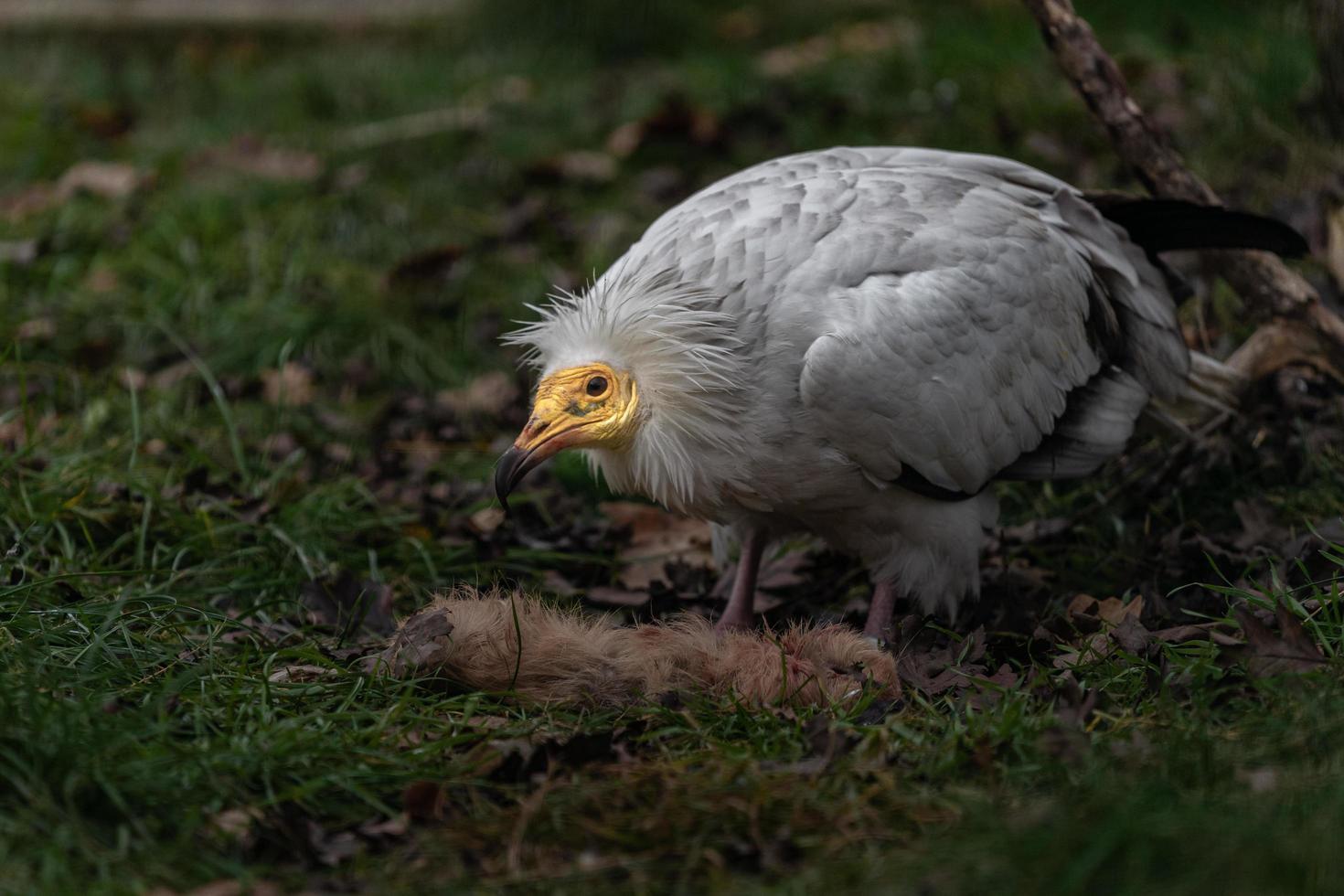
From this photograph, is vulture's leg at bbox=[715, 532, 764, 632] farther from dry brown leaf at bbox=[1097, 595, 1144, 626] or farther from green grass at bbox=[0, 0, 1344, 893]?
dry brown leaf at bbox=[1097, 595, 1144, 626]

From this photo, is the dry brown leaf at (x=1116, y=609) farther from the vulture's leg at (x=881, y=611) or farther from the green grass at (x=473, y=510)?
the vulture's leg at (x=881, y=611)

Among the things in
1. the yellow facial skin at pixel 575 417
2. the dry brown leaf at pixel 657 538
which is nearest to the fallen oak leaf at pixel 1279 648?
the yellow facial skin at pixel 575 417

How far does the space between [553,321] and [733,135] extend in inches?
127

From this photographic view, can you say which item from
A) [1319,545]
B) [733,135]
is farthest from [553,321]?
[733,135]

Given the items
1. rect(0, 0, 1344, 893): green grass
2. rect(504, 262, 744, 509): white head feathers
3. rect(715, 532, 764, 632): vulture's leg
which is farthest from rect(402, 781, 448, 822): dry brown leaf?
rect(715, 532, 764, 632): vulture's leg

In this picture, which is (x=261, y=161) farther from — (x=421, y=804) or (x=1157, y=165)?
(x=421, y=804)

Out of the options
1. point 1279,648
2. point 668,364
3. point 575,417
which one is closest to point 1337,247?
point 1279,648

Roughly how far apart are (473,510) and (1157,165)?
2368 mm

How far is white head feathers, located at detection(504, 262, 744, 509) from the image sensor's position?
3500 mm

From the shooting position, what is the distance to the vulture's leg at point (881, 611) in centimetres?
382

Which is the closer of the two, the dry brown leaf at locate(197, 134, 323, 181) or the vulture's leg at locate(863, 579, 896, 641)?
the vulture's leg at locate(863, 579, 896, 641)

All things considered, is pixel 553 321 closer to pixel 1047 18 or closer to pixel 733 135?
pixel 1047 18

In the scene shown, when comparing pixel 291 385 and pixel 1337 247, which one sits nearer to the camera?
pixel 1337 247

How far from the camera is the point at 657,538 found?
4664mm
